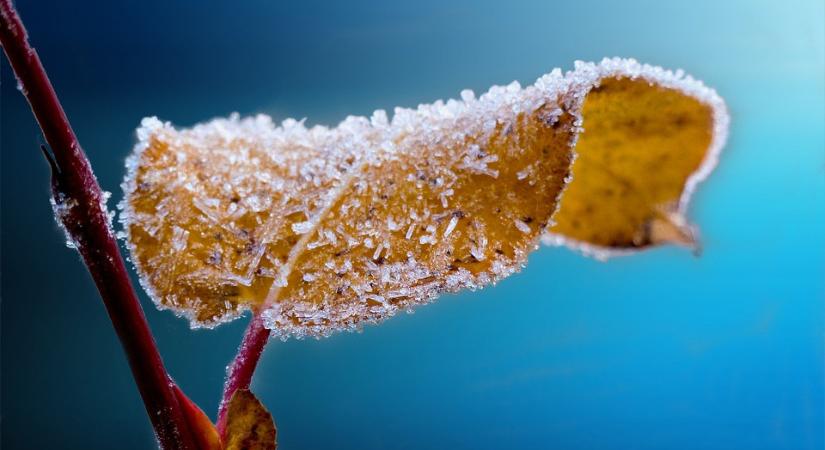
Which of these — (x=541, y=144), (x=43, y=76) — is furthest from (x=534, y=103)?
(x=43, y=76)

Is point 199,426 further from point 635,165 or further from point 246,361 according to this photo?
point 635,165

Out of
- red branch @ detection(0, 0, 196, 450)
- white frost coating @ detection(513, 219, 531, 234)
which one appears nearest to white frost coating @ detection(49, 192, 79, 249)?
red branch @ detection(0, 0, 196, 450)

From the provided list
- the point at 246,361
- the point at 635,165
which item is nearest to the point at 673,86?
the point at 635,165

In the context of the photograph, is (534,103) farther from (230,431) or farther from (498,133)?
(230,431)

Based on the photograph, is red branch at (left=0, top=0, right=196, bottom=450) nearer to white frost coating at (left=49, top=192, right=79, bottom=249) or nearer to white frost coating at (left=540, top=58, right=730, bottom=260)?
white frost coating at (left=49, top=192, right=79, bottom=249)
